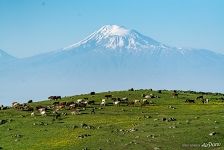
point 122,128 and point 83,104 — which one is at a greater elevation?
point 83,104

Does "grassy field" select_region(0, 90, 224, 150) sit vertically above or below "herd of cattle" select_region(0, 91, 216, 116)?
below

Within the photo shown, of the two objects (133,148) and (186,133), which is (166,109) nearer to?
(186,133)

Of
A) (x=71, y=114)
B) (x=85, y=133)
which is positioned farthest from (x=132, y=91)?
(x=85, y=133)

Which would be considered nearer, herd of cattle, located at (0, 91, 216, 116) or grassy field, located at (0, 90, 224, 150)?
grassy field, located at (0, 90, 224, 150)

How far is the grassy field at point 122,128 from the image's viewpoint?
51.2 metres

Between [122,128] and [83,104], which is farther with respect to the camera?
[83,104]

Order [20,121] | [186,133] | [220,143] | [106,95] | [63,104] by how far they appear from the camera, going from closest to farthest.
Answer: [220,143] → [186,133] → [20,121] → [63,104] → [106,95]

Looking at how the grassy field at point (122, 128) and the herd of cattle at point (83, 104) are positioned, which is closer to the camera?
the grassy field at point (122, 128)

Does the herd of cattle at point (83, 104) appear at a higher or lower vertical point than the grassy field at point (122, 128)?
higher

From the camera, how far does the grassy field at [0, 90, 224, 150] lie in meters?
51.2

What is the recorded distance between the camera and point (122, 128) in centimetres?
5919

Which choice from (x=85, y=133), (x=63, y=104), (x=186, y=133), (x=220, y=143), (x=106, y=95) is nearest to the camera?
(x=220, y=143)

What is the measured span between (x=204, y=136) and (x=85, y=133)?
1290cm

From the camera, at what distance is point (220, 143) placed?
4903cm
